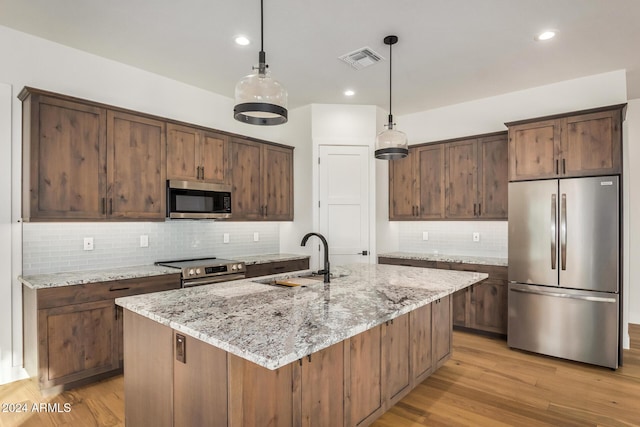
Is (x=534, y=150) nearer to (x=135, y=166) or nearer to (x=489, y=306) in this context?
(x=489, y=306)

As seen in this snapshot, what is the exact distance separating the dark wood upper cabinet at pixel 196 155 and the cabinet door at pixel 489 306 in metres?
3.24

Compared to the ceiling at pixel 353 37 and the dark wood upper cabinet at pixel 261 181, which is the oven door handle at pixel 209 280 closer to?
the dark wood upper cabinet at pixel 261 181

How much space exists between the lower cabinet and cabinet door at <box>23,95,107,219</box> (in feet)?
2.16

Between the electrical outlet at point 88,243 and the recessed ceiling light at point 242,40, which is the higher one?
the recessed ceiling light at point 242,40

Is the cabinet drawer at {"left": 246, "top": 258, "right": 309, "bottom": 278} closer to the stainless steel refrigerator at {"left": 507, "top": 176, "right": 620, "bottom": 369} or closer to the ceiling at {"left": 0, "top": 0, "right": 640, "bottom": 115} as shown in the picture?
the ceiling at {"left": 0, "top": 0, "right": 640, "bottom": 115}

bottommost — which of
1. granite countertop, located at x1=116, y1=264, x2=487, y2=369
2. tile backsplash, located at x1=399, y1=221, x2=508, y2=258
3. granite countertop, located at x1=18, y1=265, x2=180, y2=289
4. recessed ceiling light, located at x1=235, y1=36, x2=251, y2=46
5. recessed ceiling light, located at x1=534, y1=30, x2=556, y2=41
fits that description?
granite countertop, located at x1=18, y1=265, x2=180, y2=289

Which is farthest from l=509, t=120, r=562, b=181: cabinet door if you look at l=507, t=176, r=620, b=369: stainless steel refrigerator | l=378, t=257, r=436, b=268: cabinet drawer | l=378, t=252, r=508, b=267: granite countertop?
l=378, t=257, r=436, b=268: cabinet drawer

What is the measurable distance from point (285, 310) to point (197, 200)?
2.46 m

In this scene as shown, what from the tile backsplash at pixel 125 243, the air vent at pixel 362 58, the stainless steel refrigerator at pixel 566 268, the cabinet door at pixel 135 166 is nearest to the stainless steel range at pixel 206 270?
the tile backsplash at pixel 125 243

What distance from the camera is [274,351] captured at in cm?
122

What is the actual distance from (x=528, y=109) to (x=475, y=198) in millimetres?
1216

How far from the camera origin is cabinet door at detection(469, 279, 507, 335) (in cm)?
405

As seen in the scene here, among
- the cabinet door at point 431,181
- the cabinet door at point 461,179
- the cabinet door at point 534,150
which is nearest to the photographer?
the cabinet door at point 534,150

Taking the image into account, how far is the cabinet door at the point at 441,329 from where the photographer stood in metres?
2.98
